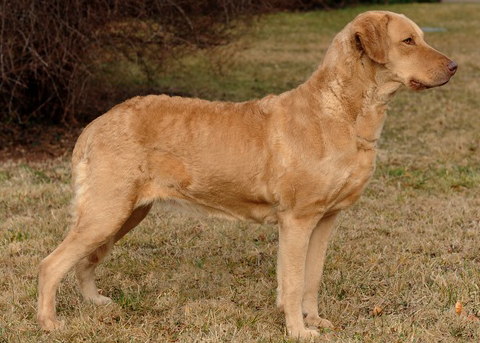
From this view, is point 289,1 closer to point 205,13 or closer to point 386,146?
point 205,13

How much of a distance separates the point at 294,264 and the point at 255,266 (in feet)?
5.00

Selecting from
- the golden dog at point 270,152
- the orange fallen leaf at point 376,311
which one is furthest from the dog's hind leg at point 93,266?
the orange fallen leaf at point 376,311

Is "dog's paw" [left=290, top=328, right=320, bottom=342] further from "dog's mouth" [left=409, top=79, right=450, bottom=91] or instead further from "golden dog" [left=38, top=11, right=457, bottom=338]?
"dog's mouth" [left=409, top=79, right=450, bottom=91]

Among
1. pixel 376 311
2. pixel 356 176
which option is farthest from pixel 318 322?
pixel 356 176

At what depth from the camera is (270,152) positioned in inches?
178

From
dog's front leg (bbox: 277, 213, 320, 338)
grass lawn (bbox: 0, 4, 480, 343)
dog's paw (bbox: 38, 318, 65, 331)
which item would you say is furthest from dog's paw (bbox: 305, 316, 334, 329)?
dog's paw (bbox: 38, 318, 65, 331)

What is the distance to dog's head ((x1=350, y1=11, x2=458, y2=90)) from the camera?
14.1 feet

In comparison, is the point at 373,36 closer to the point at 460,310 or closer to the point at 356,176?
the point at 356,176

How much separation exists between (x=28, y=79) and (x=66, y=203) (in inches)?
137

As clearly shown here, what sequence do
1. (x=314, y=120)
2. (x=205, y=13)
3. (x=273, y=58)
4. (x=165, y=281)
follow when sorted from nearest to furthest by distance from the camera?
(x=314, y=120)
(x=165, y=281)
(x=205, y=13)
(x=273, y=58)

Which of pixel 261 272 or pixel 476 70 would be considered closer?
pixel 261 272

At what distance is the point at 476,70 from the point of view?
1730 cm

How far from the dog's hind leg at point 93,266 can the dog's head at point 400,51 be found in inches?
75.6

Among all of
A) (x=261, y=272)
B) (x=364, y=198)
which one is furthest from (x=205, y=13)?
(x=261, y=272)
